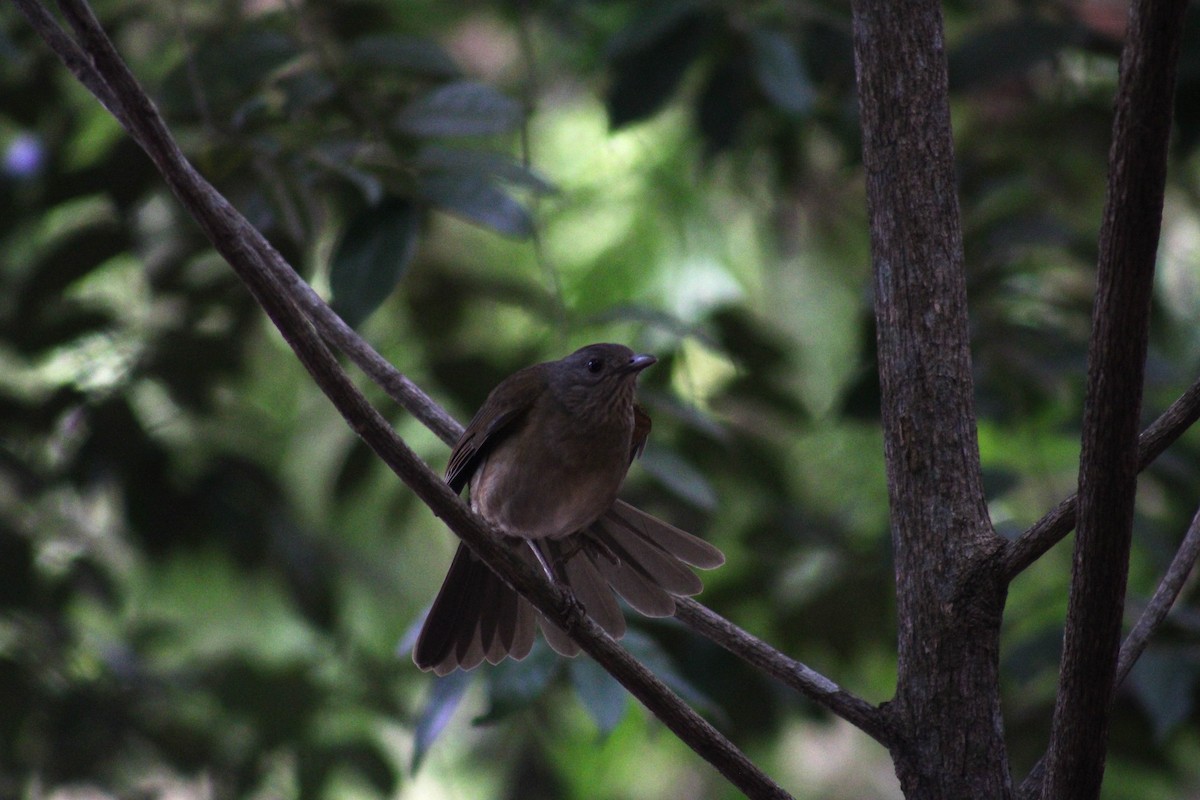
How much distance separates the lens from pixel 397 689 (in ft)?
14.6

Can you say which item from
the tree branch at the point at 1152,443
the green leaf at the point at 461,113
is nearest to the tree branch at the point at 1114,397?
the tree branch at the point at 1152,443

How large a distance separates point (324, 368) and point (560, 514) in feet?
3.84

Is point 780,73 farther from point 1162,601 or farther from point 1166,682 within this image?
point 1162,601

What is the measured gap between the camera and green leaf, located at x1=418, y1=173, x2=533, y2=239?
2.73 m

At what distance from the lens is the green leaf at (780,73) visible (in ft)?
10.8

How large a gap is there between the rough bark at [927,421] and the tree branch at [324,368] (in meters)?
0.24

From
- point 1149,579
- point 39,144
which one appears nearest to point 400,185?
point 39,144

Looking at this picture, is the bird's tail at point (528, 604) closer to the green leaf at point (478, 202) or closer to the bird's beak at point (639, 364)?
the bird's beak at point (639, 364)

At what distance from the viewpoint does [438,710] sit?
8.48 ft

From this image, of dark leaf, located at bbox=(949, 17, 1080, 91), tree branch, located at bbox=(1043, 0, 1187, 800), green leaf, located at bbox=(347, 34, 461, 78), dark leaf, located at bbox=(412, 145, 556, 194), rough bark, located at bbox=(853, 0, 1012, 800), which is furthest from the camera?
dark leaf, located at bbox=(949, 17, 1080, 91)

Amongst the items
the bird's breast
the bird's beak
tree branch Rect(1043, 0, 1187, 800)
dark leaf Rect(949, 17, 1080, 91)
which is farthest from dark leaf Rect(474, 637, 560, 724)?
dark leaf Rect(949, 17, 1080, 91)

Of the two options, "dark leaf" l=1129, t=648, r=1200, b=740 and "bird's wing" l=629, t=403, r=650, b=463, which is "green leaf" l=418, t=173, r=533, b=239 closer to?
"bird's wing" l=629, t=403, r=650, b=463

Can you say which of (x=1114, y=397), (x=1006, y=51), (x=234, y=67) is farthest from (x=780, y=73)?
(x=1114, y=397)

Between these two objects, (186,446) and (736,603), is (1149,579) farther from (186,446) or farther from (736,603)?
(186,446)
